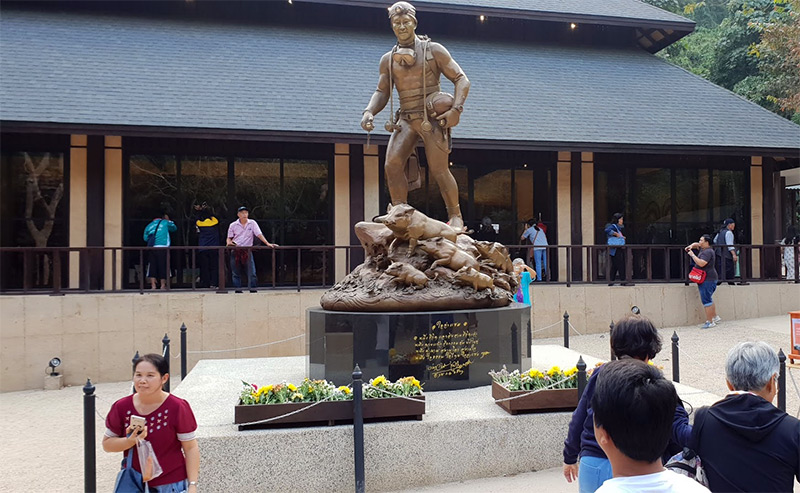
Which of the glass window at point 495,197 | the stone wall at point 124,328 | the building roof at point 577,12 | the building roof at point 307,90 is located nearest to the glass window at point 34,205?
the building roof at point 307,90

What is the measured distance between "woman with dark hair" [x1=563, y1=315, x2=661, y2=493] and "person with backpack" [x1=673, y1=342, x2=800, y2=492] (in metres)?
0.38

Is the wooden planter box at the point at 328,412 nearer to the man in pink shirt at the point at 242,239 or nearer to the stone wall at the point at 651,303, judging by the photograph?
the man in pink shirt at the point at 242,239

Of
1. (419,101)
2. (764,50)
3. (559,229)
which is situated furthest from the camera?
(764,50)

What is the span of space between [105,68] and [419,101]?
9856 mm

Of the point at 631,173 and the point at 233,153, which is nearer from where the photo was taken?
the point at 233,153

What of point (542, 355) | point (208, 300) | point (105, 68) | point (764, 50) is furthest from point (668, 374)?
point (764, 50)

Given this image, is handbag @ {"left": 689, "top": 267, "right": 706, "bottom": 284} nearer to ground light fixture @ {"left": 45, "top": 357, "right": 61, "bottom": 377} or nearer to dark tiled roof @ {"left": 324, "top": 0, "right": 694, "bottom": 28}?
dark tiled roof @ {"left": 324, "top": 0, "right": 694, "bottom": 28}

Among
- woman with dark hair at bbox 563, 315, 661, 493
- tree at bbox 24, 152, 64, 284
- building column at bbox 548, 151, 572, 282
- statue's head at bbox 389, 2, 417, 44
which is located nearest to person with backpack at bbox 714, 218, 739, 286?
building column at bbox 548, 151, 572, 282

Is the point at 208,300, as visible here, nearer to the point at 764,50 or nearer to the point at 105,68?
the point at 105,68

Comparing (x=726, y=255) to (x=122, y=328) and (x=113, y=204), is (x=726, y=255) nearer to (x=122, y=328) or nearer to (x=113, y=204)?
(x=122, y=328)

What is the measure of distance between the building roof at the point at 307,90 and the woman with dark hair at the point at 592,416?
10850 millimetres

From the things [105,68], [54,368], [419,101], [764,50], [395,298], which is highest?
[764,50]

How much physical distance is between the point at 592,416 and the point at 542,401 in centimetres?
259

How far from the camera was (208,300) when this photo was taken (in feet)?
36.4
